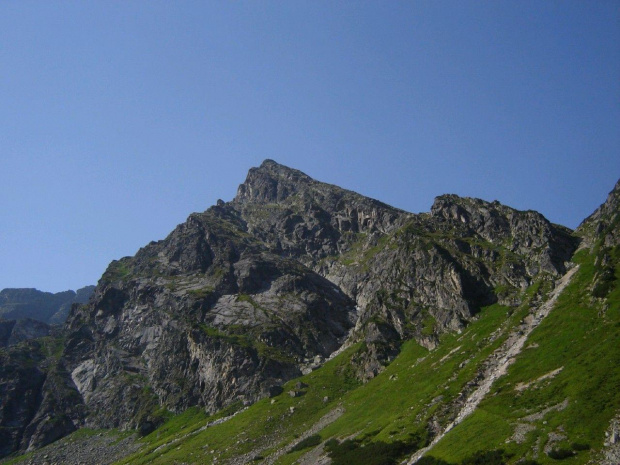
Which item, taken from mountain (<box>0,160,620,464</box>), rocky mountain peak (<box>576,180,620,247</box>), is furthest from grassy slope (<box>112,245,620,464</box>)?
rocky mountain peak (<box>576,180,620,247</box>)

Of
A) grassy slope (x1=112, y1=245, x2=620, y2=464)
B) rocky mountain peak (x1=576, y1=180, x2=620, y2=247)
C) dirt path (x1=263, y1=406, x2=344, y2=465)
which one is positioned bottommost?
dirt path (x1=263, y1=406, x2=344, y2=465)

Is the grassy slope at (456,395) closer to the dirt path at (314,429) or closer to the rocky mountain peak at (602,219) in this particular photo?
the dirt path at (314,429)

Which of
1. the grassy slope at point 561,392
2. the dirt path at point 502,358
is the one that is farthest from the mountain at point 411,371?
the dirt path at point 502,358

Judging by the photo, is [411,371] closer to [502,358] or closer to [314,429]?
[502,358]

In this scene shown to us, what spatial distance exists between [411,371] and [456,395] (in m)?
32.8

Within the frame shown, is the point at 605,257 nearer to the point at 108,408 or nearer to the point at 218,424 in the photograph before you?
the point at 218,424

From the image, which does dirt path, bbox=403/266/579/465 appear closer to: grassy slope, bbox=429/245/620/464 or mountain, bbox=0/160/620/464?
mountain, bbox=0/160/620/464

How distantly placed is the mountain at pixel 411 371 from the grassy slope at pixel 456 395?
1.29 feet

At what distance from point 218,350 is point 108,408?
50392 mm

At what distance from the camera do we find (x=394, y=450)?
7444 cm

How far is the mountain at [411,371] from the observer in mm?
70125

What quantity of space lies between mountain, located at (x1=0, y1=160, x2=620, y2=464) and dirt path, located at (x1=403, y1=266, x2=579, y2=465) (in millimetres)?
510

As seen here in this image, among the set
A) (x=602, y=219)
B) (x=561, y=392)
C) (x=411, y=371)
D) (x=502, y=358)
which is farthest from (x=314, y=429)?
(x=602, y=219)

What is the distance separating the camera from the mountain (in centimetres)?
7012
